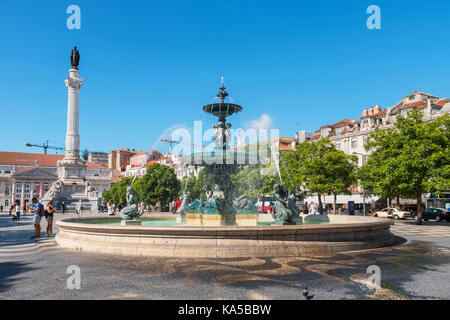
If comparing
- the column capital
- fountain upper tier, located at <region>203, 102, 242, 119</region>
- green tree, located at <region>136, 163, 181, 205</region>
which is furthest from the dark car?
the column capital

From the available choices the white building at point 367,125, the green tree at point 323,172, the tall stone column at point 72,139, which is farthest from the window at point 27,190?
the green tree at point 323,172

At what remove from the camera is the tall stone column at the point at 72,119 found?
178 ft

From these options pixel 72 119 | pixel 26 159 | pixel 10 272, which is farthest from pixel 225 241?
pixel 26 159

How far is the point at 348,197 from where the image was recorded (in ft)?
151

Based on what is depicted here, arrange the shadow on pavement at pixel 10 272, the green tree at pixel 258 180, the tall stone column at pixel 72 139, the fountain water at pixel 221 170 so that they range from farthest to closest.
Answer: the tall stone column at pixel 72 139
the green tree at pixel 258 180
the fountain water at pixel 221 170
the shadow on pavement at pixel 10 272

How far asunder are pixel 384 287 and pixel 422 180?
2060 centimetres

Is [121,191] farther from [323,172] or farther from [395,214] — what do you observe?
[395,214]

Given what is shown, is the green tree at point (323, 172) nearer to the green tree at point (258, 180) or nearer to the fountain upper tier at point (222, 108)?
the green tree at point (258, 180)

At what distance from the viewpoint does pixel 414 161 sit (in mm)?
23250

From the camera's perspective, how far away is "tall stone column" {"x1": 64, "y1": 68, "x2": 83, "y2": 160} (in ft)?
178

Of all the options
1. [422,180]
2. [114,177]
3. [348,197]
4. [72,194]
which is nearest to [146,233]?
[422,180]

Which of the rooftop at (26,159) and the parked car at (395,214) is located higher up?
the rooftop at (26,159)

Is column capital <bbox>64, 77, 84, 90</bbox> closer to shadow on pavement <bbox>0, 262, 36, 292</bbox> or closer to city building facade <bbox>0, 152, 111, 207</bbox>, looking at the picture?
city building facade <bbox>0, 152, 111, 207</bbox>

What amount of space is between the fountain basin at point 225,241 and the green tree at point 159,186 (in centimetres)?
4455
